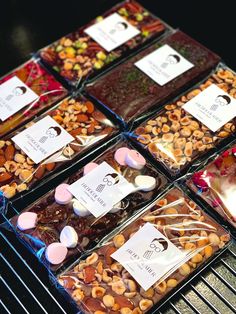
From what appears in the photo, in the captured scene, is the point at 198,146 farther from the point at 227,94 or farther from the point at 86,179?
the point at 86,179

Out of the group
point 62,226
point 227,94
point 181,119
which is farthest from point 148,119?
point 62,226

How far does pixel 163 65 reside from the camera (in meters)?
1.55

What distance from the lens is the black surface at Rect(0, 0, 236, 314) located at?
1199mm

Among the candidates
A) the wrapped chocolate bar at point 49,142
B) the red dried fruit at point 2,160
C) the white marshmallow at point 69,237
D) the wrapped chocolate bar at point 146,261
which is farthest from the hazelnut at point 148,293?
the red dried fruit at point 2,160

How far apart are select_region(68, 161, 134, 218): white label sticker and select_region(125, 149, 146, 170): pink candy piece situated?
0.05 metres

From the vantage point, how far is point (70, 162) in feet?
4.61

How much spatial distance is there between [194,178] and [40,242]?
1.46ft

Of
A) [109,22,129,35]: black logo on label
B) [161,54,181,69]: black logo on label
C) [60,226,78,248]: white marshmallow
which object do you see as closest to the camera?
[60,226,78,248]: white marshmallow

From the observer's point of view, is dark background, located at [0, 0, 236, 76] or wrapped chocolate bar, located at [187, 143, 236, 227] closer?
wrapped chocolate bar, located at [187, 143, 236, 227]

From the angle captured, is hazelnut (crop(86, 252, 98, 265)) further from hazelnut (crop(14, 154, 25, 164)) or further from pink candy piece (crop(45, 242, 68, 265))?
hazelnut (crop(14, 154, 25, 164))

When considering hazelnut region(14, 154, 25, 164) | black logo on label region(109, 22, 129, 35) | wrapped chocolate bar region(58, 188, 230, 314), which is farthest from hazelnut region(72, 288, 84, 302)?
black logo on label region(109, 22, 129, 35)

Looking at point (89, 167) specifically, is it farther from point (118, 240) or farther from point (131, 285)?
point (131, 285)

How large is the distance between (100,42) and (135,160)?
51 centimetres

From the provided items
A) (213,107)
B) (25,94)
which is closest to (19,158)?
(25,94)
